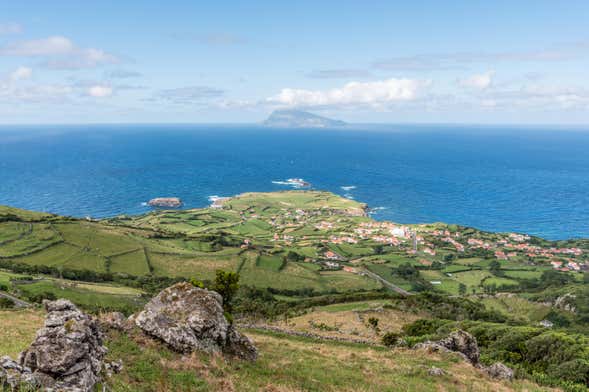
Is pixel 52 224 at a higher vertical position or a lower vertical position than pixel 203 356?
lower

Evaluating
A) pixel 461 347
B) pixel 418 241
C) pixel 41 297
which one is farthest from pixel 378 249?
pixel 461 347

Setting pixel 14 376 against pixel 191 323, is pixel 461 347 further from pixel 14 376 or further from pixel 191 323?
pixel 14 376

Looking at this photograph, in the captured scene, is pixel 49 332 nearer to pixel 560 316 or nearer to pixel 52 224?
pixel 560 316

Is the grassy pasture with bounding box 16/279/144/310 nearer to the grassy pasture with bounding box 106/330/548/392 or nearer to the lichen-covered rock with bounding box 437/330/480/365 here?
the grassy pasture with bounding box 106/330/548/392

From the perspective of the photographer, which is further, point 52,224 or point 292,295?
point 52,224

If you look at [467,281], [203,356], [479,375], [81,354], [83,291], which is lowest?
[467,281]

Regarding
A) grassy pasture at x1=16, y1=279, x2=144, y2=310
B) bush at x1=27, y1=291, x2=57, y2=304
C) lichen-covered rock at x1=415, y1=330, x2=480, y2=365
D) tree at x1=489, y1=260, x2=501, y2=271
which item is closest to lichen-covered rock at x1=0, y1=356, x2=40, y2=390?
lichen-covered rock at x1=415, y1=330, x2=480, y2=365

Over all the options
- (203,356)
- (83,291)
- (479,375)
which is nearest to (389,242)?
(83,291)

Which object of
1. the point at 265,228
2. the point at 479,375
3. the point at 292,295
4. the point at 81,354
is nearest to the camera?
the point at 81,354
